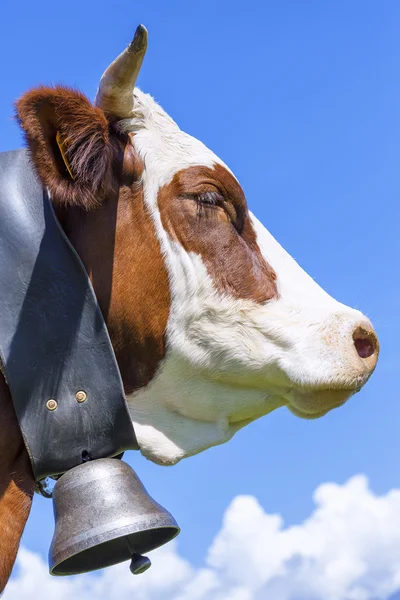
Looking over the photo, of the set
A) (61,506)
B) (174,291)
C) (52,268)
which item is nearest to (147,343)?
(174,291)

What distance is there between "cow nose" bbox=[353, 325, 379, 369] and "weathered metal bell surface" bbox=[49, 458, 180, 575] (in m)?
1.13

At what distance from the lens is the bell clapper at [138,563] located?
12.7 feet

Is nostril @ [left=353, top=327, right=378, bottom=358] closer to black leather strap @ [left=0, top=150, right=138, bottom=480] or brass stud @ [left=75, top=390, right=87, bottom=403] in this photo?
black leather strap @ [left=0, top=150, right=138, bottom=480]

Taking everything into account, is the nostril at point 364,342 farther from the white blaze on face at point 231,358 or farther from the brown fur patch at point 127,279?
the brown fur patch at point 127,279

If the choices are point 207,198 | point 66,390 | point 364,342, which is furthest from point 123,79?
point 364,342

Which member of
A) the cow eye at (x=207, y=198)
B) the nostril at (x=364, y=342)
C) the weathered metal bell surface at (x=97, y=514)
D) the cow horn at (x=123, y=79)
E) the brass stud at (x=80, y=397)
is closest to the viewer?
the weathered metal bell surface at (x=97, y=514)

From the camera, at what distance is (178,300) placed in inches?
156

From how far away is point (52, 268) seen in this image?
12.4 feet

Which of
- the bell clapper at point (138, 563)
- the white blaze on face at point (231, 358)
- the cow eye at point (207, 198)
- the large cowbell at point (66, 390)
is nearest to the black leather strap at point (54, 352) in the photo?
the large cowbell at point (66, 390)

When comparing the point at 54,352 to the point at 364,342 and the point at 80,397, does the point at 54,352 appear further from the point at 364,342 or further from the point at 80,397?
the point at 364,342

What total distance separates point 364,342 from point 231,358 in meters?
0.61

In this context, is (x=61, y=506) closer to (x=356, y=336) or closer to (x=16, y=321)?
(x=16, y=321)

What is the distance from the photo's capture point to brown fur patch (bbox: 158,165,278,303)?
4.04m

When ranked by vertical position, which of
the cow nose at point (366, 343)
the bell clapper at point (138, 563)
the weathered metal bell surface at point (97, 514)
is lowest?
the bell clapper at point (138, 563)
